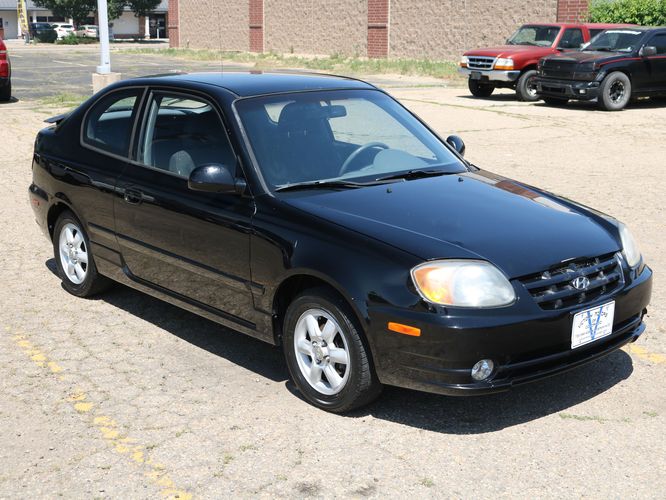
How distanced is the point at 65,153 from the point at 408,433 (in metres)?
3.41

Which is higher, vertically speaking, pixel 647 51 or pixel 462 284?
pixel 647 51

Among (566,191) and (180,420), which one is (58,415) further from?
(566,191)

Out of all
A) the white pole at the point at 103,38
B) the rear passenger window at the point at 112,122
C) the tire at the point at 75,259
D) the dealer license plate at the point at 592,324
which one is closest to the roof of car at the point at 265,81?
the rear passenger window at the point at 112,122

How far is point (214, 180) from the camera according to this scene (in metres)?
4.96

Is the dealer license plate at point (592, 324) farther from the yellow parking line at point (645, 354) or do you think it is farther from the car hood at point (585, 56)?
the car hood at point (585, 56)

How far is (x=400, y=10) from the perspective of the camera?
39156mm

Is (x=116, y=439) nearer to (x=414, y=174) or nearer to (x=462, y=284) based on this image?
(x=462, y=284)

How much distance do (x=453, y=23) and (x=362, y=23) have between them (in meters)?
6.42

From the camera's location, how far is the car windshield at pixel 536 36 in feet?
72.3

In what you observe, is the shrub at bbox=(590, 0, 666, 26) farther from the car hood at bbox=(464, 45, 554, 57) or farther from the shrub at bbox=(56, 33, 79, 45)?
the shrub at bbox=(56, 33, 79, 45)

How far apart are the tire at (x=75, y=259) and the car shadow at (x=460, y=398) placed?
0.89 metres

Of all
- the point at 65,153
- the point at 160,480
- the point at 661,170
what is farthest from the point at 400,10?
the point at 160,480

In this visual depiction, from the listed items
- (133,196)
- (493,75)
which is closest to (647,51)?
(493,75)

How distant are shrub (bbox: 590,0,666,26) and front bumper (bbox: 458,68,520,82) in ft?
28.3
